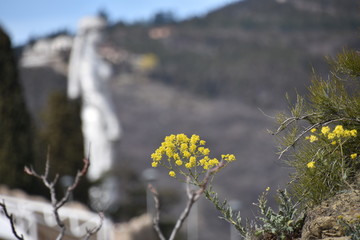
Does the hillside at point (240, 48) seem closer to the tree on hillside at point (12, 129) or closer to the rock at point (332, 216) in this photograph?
the tree on hillside at point (12, 129)

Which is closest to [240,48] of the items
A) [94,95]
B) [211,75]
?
[211,75]

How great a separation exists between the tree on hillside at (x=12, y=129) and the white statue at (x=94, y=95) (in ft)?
20.0

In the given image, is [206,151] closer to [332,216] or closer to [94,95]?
[332,216]

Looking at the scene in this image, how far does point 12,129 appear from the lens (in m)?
20.4

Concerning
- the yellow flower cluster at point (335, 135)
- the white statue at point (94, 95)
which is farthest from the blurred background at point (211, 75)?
the yellow flower cluster at point (335, 135)

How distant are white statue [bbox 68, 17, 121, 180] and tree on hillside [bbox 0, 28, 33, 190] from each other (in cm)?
611

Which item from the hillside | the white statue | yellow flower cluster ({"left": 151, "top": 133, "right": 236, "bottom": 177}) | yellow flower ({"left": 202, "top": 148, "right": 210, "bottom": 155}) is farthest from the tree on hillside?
the hillside

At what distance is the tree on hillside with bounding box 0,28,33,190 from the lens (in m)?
19.9

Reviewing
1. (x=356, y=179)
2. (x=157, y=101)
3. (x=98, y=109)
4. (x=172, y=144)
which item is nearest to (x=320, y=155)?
(x=356, y=179)

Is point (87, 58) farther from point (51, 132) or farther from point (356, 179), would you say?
point (356, 179)

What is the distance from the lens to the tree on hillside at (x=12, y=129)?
1988 centimetres

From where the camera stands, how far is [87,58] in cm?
2803

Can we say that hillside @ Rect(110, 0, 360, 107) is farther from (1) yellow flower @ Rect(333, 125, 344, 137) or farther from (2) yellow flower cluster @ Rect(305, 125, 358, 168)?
(1) yellow flower @ Rect(333, 125, 344, 137)

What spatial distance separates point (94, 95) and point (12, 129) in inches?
289
